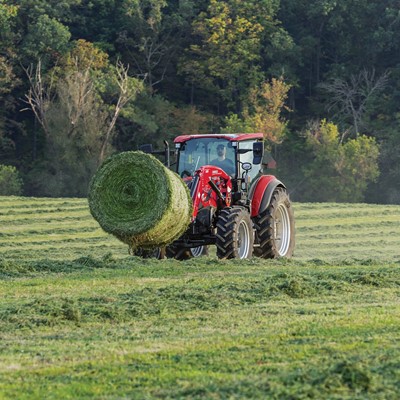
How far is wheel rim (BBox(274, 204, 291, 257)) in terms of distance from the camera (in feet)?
68.0

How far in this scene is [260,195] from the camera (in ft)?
64.1

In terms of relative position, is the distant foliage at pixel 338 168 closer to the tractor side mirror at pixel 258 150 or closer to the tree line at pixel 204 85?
the tree line at pixel 204 85

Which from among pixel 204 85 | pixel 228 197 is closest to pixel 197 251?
pixel 228 197

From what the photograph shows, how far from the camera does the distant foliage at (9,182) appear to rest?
47.3 meters

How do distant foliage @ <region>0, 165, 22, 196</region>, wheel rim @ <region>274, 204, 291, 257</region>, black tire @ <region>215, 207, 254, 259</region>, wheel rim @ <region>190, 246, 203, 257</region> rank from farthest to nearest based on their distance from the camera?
1. distant foliage @ <region>0, 165, 22, 196</region>
2. wheel rim @ <region>190, 246, 203, 257</region>
3. wheel rim @ <region>274, 204, 291, 257</region>
4. black tire @ <region>215, 207, 254, 259</region>

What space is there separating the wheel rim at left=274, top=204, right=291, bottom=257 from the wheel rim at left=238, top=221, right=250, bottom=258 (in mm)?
1932

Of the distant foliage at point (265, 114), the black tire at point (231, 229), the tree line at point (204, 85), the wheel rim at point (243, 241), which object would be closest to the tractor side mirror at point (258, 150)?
the black tire at point (231, 229)

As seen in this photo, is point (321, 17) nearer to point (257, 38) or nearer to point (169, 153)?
point (257, 38)

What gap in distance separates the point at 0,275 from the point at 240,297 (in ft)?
13.7

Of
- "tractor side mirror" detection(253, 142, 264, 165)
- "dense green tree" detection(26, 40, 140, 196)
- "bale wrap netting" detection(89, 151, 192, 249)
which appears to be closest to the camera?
"bale wrap netting" detection(89, 151, 192, 249)

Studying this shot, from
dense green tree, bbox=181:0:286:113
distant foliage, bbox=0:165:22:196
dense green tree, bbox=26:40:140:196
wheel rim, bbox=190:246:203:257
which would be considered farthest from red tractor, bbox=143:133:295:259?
dense green tree, bbox=181:0:286:113

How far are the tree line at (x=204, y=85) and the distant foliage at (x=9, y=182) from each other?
80 millimetres

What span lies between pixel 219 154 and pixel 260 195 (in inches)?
38.9

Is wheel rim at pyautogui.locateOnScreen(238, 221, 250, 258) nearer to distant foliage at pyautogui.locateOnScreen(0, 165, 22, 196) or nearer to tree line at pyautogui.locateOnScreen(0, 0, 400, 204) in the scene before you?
distant foliage at pyautogui.locateOnScreen(0, 165, 22, 196)
